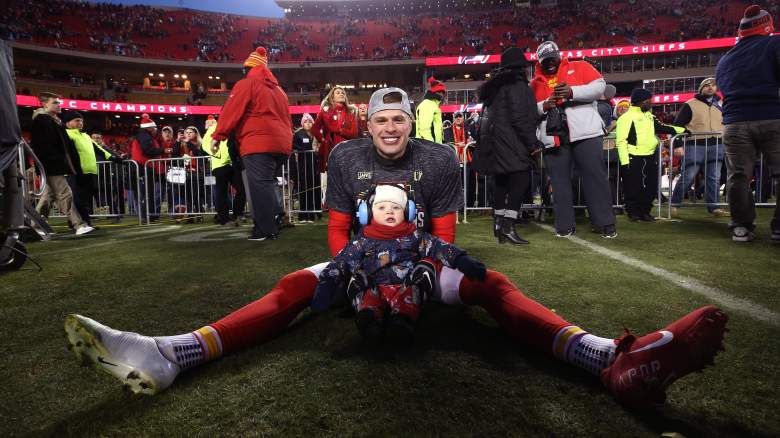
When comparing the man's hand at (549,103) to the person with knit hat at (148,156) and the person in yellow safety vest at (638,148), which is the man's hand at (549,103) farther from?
the person with knit hat at (148,156)

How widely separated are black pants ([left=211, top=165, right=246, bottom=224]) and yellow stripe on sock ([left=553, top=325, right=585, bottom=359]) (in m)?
6.47

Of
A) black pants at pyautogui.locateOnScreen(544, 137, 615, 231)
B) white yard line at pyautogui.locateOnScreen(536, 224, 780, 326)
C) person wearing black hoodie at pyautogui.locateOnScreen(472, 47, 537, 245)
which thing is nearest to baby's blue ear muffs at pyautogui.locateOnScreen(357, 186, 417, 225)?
white yard line at pyautogui.locateOnScreen(536, 224, 780, 326)

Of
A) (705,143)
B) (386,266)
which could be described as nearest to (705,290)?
(386,266)

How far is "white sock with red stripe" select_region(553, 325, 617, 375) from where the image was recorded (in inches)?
56.0

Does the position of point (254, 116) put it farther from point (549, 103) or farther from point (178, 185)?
point (178, 185)

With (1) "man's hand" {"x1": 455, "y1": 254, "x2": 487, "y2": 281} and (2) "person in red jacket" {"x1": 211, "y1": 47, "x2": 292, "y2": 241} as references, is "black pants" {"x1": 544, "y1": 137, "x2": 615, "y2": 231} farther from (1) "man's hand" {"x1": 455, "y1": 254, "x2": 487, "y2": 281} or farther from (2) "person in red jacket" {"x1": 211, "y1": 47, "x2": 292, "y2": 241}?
(1) "man's hand" {"x1": 455, "y1": 254, "x2": 487, "y2": 281}

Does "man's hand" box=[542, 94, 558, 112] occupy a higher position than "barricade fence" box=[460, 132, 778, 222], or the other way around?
"man's hand" box=[542, 94, 558, 112]

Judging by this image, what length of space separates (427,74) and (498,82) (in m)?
38.2

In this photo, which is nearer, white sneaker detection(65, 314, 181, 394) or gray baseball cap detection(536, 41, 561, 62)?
white sneaker detection(65, 314, 181, 394)

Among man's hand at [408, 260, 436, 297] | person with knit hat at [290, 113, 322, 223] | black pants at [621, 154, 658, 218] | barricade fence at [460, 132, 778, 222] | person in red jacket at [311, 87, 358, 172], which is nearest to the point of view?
man's hand at [408, 260, 436, 297]

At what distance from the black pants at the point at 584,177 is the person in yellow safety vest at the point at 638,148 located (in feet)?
7.12

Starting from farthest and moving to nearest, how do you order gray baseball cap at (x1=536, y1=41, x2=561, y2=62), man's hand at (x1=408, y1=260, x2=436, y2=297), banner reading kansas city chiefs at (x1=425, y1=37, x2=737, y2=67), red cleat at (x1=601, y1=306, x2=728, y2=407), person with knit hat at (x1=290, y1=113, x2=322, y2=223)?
banner reading kansas city chiefs at (x1=425, y1=37, x2=737, y2=67)
person with knit hat at (x1=290, y1=113, x2=322, y2=223)
gray baseball cap at (x1=536, y1=41, x2=561, y2=62)
man's hand at (x1=408, y1=260, x2=436, y2=297)
red cleat at (x1=601, y1=306, x2=728, y2=407)

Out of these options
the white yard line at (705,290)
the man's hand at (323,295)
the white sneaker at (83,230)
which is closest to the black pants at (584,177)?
the white yard line at (705,290)


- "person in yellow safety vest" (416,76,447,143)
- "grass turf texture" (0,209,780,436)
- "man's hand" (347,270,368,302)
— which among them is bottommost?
"grass turf texture" (0,209,780,436)
